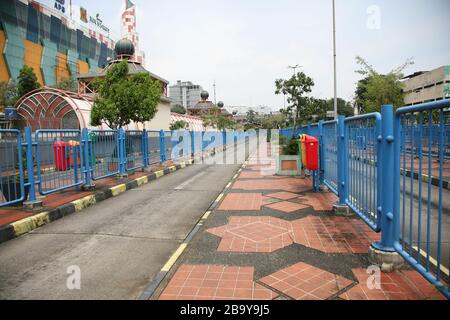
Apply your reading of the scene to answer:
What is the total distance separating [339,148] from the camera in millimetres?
6117

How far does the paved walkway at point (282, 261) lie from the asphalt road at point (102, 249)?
0.43 metres

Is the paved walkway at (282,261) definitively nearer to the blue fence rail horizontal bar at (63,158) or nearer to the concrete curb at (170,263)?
the concrete curb at (170,263)

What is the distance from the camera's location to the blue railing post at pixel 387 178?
146 inches

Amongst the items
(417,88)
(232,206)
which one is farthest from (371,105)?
(417,88)

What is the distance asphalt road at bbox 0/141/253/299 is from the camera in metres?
3.64

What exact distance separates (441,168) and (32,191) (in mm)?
7077

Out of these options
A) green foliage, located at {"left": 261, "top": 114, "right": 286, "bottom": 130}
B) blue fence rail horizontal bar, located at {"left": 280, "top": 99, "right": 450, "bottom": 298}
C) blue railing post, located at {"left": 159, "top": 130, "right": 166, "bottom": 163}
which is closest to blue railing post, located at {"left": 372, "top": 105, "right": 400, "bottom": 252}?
blue fence rail horizontal bar, located at {"left": 280, "top": 99, "right": 450, "bottom": 298}

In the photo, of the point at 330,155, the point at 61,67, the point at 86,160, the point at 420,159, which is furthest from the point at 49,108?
the point at 61,67

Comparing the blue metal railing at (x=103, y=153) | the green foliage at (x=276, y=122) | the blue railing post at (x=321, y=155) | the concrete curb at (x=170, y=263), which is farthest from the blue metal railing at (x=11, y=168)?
the green foliage at (x=276, y=122)

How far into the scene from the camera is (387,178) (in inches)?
147

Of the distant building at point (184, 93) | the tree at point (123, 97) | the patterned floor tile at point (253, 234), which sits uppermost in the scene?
the distant building at point (184, 93)

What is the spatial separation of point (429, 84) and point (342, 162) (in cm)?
5710

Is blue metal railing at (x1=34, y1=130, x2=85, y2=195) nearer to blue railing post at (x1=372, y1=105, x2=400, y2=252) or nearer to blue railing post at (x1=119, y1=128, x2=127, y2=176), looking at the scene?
blue railing post at (x1=119, y1=128, x2=127, y2=176)

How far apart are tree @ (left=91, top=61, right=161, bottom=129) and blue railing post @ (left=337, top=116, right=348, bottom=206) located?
11.3m
